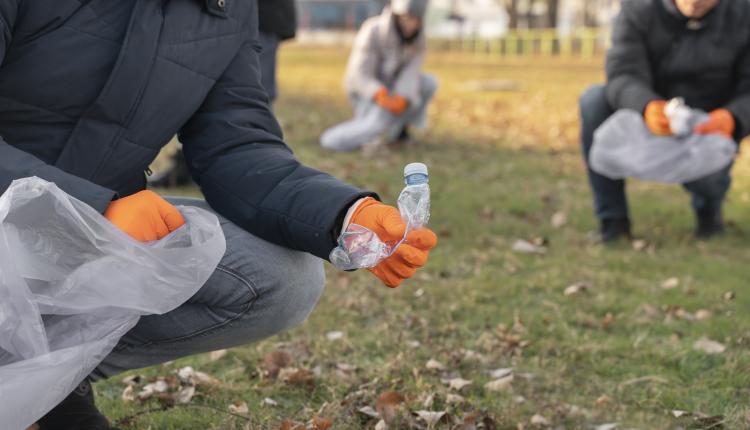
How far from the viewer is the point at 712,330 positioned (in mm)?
3400

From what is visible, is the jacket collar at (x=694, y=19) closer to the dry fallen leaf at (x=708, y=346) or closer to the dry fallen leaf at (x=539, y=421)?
the dry fallen leaf at (x=708, y=346)

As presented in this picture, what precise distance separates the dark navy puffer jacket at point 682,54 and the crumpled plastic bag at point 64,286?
9.91 feet

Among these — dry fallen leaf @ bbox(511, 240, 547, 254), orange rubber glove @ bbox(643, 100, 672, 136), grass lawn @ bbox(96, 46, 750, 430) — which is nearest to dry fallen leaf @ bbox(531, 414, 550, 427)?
grass lawn @ bbox(96, 46, 750, 430)

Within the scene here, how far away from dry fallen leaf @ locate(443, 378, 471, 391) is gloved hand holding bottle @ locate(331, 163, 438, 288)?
0.97m

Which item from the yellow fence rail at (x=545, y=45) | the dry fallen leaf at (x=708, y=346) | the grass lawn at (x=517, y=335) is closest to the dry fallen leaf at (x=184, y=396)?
the grass lawn at (x=517, y=335)

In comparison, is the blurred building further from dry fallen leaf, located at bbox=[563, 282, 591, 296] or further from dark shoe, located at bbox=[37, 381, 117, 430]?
dark shoe, located at bbox=[37, 381, 117, 430]

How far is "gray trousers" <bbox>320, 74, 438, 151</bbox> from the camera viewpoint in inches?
272

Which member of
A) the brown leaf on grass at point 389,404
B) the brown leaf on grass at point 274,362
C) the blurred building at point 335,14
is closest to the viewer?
the brown leaf on grass at point 389,404

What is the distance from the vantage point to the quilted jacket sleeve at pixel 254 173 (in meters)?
1.94

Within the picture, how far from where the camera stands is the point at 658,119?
4289 mm

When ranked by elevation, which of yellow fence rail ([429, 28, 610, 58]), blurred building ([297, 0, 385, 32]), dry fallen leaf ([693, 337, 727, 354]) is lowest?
blurred building ([297, 0, 385, 32])

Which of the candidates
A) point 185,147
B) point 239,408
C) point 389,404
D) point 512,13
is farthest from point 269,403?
point 512,13

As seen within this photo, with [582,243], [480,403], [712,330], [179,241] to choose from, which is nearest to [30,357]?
[179,241]

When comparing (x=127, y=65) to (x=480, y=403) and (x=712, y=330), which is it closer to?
(x=480, y=403)
